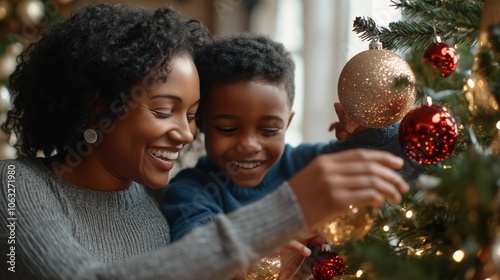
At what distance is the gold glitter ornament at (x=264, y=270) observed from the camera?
90 cm

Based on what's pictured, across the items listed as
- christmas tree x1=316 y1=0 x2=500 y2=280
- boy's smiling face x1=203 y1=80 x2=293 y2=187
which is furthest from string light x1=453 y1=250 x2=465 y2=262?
boy's smiling face x1=203 y1=80 x2=293 y2=187

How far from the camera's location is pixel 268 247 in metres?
0.67

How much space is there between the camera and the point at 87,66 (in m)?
0.98

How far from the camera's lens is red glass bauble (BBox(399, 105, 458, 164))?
682 mm

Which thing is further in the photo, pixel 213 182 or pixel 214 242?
pixel 213 182

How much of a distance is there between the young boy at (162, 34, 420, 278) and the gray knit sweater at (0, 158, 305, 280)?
76mm

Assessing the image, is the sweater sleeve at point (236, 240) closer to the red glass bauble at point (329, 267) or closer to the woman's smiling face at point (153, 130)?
the red glass bauble at point (329, 267)

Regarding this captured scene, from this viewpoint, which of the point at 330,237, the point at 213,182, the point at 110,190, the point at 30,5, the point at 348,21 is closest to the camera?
the point at 330,237

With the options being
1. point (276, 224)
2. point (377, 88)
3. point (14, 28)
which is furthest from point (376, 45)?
point (14, 28)

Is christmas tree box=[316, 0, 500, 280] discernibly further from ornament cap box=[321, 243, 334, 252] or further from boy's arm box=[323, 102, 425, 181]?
boy's arm box=[323, 102, 425, 181]

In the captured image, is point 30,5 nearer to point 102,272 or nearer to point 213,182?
point 213,182

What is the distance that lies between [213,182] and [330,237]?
46 centimetres

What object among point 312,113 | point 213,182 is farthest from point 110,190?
point 312,113

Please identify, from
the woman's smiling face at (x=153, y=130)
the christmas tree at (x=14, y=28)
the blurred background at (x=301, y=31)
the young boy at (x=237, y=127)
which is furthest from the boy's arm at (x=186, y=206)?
the christmas tree at (x=14, y=28)
